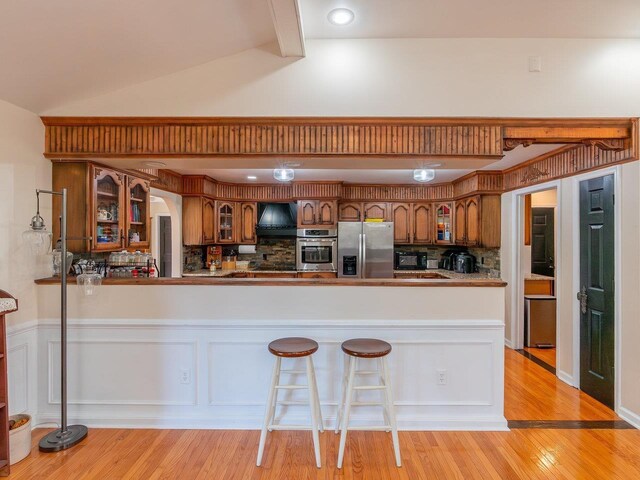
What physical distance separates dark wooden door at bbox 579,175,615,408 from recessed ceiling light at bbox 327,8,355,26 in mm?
2402

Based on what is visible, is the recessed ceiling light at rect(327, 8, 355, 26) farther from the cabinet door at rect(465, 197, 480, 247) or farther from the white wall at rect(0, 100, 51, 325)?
the cabinet door at rect(465, 197, 480, 247)

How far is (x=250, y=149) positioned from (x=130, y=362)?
5.91ft

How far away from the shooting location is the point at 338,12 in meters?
2.03

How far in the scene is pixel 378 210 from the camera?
548 centimetres

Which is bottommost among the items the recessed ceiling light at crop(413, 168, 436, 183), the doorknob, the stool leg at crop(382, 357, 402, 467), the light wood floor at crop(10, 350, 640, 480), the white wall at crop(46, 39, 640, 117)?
the light wood floor at crop(10, 350, 640, 480)

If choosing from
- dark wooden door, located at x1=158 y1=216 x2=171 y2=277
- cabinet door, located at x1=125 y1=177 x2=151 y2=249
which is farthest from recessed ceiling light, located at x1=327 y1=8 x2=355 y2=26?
dark wooden door, located at x1=158 y1=216 x2=171 y2=277

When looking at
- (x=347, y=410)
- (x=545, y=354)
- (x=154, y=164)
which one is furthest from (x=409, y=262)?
(x=154, y=164)

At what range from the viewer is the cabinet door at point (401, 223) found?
5488mm

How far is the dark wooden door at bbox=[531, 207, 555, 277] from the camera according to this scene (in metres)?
5.49

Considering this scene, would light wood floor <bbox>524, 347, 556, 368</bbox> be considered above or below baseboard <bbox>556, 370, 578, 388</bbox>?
below

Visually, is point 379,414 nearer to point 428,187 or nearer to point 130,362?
point 130,362

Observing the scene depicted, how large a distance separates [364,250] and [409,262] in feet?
3.13

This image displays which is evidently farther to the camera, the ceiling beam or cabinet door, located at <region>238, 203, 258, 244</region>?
cabinet door, located at <region>238, 203, 258, 244</region>

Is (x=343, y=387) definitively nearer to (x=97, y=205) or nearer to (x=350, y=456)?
(x=350, y=456)
